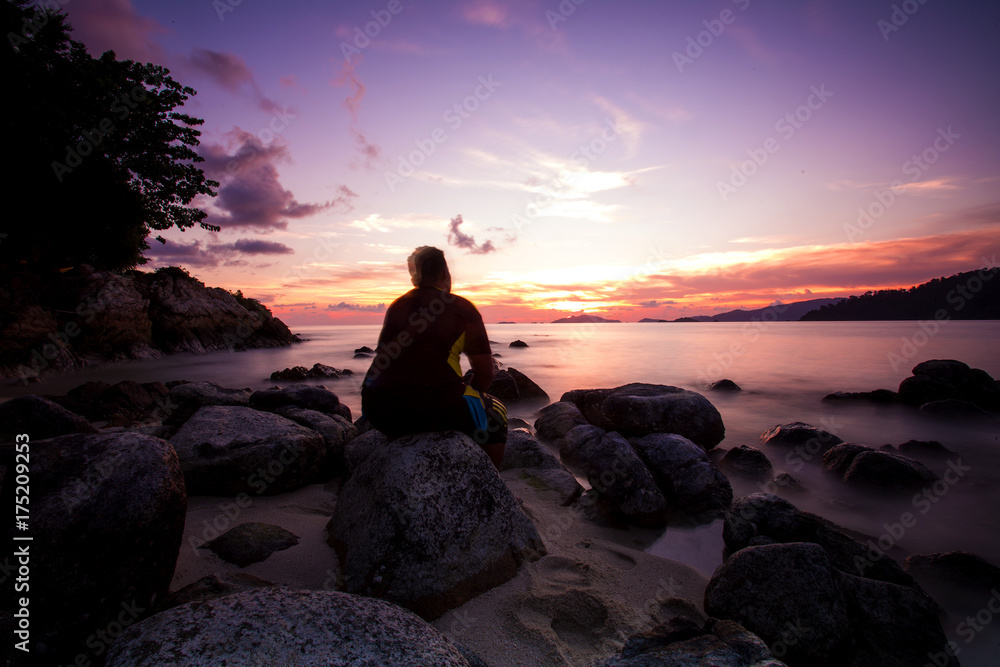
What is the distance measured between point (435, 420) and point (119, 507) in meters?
2.11

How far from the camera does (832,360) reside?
80.1 ft

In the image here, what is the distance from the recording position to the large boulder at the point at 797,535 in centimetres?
365

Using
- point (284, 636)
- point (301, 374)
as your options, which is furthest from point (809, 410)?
point (301, 374)

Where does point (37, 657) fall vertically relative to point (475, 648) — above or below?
above

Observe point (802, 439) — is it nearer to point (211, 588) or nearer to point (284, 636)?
point (284, 636)

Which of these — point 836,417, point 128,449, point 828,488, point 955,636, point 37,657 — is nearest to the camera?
point 37,657

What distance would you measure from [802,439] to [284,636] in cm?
887

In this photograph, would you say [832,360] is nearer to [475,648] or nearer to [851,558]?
[851,558]

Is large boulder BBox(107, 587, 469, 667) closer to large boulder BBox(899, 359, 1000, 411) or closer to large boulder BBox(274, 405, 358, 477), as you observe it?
large boulder BBox(274, 405, 358, 477)

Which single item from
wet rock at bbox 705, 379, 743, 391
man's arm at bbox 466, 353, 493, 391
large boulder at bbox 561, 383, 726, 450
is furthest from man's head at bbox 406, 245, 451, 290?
wet rock at bbox 705, 379, 743, 391

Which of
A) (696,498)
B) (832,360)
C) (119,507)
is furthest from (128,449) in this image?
(832,360)

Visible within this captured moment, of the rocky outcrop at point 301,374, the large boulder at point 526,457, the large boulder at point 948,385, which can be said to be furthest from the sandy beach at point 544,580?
the rocky outcrop at point 301,374

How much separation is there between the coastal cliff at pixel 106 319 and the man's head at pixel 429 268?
59.9 ft

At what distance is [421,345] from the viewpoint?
3.76m
